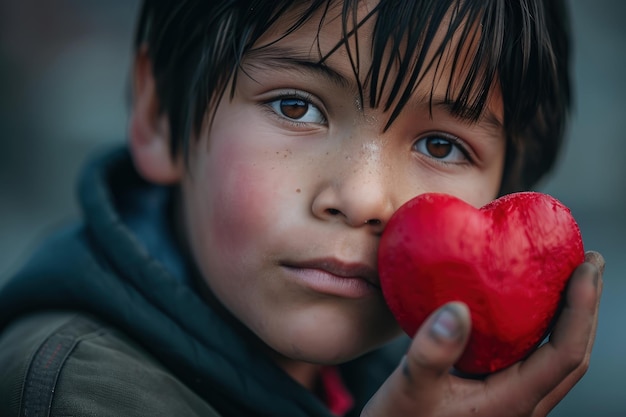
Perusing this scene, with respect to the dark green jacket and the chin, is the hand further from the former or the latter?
the dark green jacket

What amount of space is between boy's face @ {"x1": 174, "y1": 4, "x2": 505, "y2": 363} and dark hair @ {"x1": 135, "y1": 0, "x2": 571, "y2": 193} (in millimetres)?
28

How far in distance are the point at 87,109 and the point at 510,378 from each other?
14.9 feet

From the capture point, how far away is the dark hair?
1091 millimetres

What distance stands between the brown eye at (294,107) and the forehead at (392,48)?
77 millimetres

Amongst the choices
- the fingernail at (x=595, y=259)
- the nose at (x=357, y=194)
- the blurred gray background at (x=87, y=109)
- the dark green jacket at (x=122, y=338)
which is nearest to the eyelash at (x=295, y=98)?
the nose at (x=357, y=194)

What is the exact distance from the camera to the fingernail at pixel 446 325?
84cm

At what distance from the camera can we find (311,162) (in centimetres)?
111

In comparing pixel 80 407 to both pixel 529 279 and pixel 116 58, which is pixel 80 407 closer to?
pixel 529 279

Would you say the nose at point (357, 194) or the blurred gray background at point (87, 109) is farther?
the blurred gray background at point (87, 109)

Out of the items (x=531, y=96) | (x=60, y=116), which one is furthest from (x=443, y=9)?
(x=60, y=116)

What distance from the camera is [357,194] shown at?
104 centimetres

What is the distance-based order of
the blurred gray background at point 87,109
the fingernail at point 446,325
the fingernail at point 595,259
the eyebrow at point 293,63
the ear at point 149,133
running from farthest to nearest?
the blurred gray background at point 87,109, the ear at point 149,133, the eyebrow at point 293,63, the fingernail at point 595,259, the fingernail at point 446,325

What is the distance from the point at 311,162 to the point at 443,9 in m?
0.32

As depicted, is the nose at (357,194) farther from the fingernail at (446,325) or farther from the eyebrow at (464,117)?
the fingernail at (446,325)
